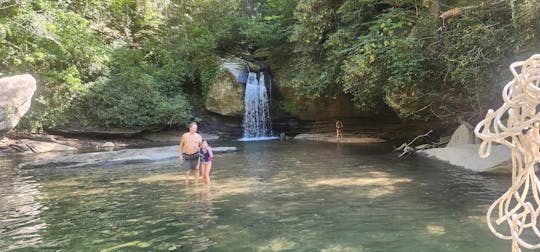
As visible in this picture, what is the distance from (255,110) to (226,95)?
69.6 inches

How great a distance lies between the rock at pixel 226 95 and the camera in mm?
23359

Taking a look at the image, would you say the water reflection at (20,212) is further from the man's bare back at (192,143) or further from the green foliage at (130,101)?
the green foliage at (130,101)

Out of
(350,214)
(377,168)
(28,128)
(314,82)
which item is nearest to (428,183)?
(377,168)

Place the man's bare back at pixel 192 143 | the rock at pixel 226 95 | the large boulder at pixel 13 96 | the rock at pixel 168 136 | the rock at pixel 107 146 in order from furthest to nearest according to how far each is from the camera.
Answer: the rock at pixel 226 95, the rock at pixel 168 136, the rock at pixel 107 146, the large boulder at pixel 13 96, the man's bare back at pixel 192 143

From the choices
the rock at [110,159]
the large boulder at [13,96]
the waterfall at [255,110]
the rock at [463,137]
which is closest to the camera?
the rock at [463,137]

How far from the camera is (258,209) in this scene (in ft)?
25.0

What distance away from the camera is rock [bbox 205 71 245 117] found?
23.4m

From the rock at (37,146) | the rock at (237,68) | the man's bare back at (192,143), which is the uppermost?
the rock at (237,68)

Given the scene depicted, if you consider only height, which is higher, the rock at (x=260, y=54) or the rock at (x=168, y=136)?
the rock at (x=260, y=54)

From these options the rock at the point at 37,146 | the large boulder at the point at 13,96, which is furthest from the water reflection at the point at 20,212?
the rock at the point at 37,146

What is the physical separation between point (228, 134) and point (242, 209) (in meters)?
16.8

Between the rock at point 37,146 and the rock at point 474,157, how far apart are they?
49.7 ft

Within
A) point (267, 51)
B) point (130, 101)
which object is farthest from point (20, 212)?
point (267, 51)

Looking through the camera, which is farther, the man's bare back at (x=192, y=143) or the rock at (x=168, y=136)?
the rock at (x=168, y=136)
